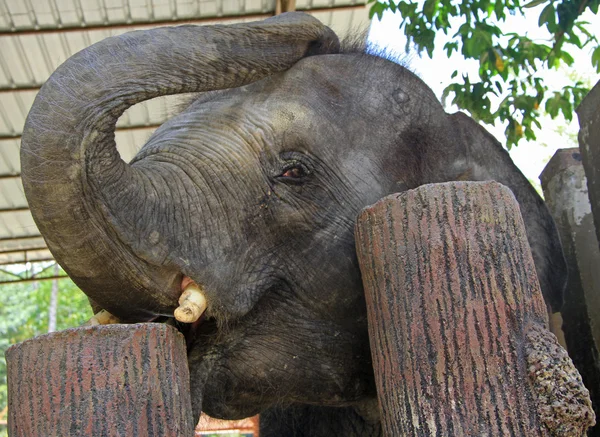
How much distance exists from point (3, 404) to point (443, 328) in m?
23.4

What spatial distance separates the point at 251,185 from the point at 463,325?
0.97 metres

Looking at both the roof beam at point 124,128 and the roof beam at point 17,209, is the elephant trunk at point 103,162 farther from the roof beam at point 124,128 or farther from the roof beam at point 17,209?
the roof beam at point 17,209

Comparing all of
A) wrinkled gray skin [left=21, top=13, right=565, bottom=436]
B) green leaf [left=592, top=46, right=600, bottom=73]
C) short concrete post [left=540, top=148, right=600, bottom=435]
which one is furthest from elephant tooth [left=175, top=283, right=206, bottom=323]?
green leaf [left=592, top=46, right=600, bottom=73]

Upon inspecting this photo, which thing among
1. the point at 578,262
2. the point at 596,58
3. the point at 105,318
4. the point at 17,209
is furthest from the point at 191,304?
the point at 17,209

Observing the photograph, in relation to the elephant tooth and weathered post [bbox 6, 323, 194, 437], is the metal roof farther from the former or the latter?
weathered post [bbox 6, 323, 194, 437]

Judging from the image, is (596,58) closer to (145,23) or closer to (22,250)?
(145,23)

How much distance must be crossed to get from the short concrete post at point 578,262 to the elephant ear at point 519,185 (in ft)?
2.50

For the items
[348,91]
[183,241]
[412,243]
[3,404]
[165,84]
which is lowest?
[412,243]

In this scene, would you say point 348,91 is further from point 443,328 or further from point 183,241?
point 443,328

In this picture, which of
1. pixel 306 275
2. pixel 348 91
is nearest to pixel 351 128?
pixel 348 91

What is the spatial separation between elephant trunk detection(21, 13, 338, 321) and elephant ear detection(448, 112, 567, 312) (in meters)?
Answer: 1.12

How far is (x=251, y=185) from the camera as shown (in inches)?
104

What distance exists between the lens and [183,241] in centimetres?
233

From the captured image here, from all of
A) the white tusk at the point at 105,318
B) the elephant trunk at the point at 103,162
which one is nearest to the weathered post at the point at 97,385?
the elephant trunk at the point at 103,162
